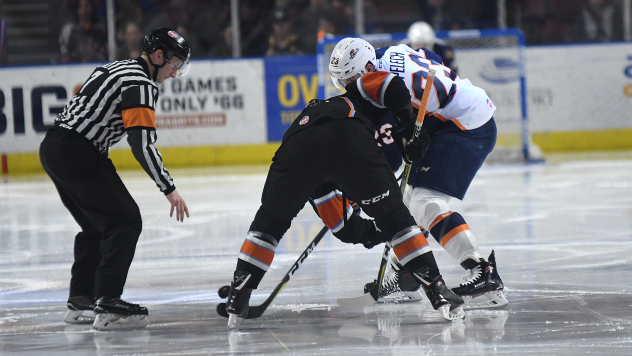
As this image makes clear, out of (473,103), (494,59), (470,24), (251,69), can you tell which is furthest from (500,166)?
(473,103)

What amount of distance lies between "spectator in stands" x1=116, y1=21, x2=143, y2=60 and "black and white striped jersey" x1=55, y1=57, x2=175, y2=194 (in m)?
7.29

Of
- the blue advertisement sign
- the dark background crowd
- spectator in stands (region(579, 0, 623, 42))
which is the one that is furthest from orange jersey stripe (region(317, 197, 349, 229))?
spectator in stands (region(579, 0, 623, 42))

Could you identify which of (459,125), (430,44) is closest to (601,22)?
(430,44)

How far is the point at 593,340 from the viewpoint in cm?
262

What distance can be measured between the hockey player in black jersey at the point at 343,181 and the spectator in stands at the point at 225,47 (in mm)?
7590

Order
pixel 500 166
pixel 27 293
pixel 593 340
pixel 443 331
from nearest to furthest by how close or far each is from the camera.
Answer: pixel 593 340
pixel 443 331
pixel 27 293
pixel 500 166

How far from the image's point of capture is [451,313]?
297cm

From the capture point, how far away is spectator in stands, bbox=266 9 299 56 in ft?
34.3

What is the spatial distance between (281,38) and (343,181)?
309 inches

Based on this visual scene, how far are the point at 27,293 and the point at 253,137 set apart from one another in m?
6.55

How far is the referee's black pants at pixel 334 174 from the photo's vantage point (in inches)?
113

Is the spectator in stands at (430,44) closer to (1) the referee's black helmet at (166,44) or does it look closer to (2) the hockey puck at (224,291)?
(1) the referee's black helmet at (166,44)

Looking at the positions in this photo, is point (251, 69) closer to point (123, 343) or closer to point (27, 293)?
point (27, 293)

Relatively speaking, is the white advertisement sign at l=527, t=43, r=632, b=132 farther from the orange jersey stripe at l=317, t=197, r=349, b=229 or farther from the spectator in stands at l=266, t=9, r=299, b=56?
the orange jersey stripe at l=317, t=197, r=349, b=229
